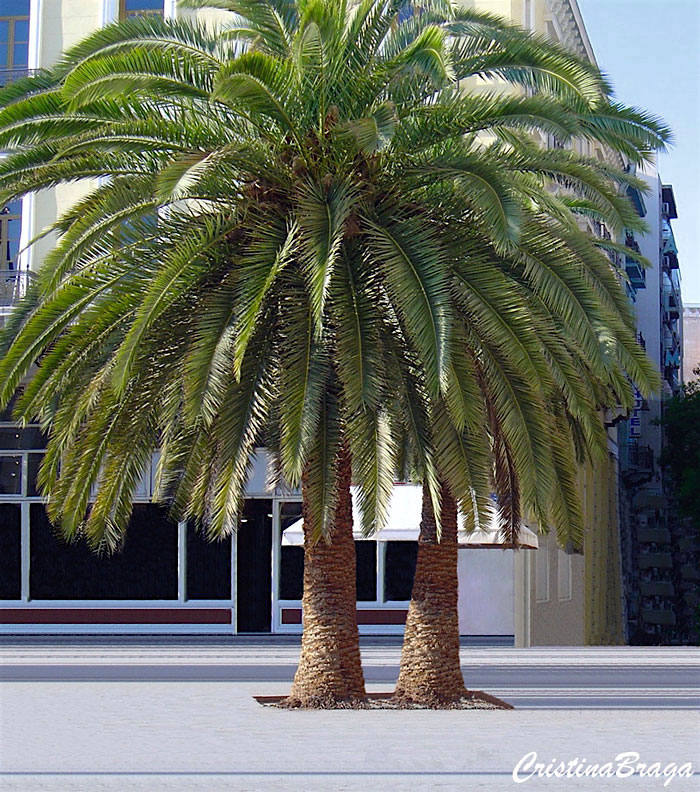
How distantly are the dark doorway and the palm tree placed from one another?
1343 centimetres

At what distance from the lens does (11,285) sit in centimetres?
2964

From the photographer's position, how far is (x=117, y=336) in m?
16.2

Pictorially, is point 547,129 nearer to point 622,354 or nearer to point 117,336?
point 622,354

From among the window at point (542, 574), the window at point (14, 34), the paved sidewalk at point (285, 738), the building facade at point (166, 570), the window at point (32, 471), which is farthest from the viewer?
the window at point (542, 574)

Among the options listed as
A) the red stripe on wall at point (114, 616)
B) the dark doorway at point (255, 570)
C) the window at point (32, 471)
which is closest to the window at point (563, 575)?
the dark doorway at point (255, 570)

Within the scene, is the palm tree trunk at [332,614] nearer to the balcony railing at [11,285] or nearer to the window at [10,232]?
the balcony railing at [11,285]

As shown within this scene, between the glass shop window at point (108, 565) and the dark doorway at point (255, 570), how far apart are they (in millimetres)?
1365

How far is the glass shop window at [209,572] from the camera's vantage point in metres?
29.9

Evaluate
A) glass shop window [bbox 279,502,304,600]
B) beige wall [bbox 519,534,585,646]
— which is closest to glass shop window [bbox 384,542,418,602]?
glass shop window [bbox 279,502,304,600]

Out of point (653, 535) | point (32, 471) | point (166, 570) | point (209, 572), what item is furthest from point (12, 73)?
point (653, 535)

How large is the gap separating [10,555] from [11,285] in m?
5.51

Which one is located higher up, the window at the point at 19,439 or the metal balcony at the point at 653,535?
the window at the point at 19,439

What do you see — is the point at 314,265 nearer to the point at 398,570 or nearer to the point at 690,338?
the point at 398,570

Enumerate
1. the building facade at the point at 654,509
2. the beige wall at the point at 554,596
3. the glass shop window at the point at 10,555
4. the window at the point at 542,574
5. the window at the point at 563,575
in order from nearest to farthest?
the glass shop window at the point at 10,555 → the beige wall at the point at 554,596 → the window at the point at 542,574 → the window at the point at 563,575 → the building facade at the point at 654,509
